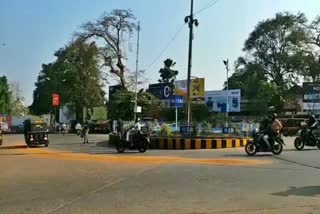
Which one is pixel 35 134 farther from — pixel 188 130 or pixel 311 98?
pixel 311 98

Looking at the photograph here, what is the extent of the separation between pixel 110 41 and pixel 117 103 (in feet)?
22.2

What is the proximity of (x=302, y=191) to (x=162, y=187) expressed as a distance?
2.96 m

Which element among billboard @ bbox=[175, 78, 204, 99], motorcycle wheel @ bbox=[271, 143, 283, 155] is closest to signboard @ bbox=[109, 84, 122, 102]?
billboard @ bbox=[175, 78, 204, 99]

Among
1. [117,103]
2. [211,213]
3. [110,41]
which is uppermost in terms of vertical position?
[110,41]

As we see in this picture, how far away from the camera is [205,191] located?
11.4m

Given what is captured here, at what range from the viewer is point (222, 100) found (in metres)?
58.5

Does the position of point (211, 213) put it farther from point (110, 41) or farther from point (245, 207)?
point (110, 41)

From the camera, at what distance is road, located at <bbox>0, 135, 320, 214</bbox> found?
9555 mm

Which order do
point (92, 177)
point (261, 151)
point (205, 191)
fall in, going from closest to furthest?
point (205, 191)
point (92, 177)
point (261, 151)

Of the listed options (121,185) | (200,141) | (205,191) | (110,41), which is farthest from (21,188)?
(110,41)

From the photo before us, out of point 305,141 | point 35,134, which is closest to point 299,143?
point 305,141

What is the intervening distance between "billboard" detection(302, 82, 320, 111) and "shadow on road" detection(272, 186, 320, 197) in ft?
184

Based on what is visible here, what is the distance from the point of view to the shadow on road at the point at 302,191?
1091 centimetres

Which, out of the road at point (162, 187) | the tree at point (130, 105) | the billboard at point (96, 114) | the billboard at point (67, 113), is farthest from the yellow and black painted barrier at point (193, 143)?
the billboard at point (67, 113)
